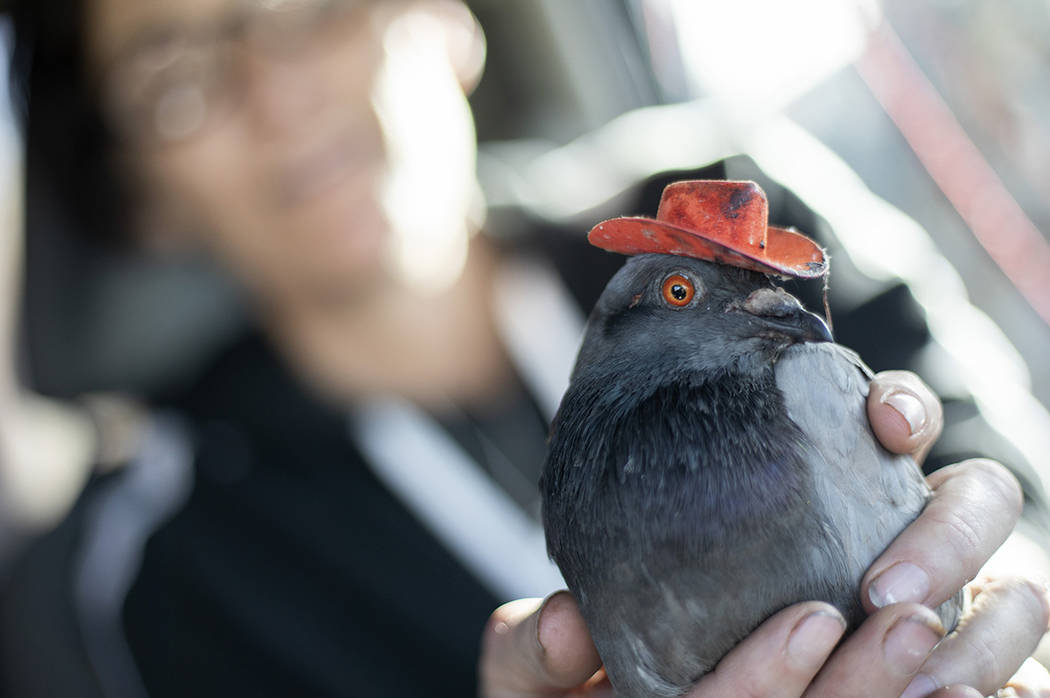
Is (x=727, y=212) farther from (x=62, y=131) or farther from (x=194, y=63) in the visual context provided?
(x=62, y=131)

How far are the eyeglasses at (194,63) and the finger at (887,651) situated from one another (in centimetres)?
183

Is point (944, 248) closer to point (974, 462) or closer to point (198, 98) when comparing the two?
point (974, 462)

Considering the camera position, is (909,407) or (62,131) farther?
(62,131)

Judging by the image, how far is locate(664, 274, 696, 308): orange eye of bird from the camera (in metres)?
1.03

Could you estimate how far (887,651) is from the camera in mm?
837

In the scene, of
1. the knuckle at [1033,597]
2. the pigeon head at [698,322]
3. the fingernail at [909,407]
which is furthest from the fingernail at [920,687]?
the pigeon head at [698,322]

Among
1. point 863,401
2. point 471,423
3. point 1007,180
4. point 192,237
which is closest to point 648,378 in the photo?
point 863,401

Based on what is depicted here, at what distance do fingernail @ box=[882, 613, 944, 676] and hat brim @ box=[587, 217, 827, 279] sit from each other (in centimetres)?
39

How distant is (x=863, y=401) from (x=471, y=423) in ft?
4.48

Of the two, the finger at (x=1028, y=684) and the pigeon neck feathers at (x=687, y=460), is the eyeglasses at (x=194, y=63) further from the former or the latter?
the finger at (x=1028, y=684)

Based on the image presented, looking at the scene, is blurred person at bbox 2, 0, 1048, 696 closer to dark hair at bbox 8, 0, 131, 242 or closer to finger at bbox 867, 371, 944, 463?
dark hair at bbox 8, 0, 131, 242

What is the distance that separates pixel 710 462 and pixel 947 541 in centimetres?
31

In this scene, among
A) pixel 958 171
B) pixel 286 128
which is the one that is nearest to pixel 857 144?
pixel 958 171

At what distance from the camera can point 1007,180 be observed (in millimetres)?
3873
